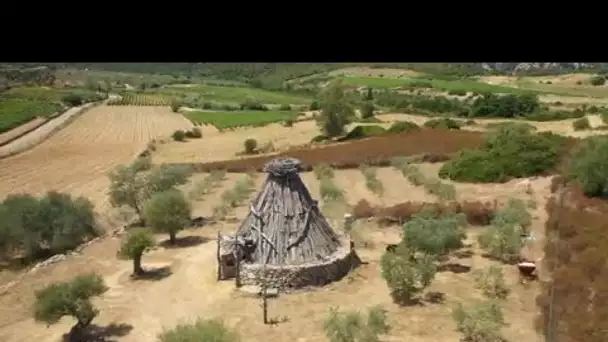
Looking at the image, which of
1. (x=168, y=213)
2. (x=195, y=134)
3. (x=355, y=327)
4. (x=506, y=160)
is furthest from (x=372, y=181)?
(x=195, y=134)

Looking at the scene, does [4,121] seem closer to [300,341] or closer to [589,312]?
[300,341]

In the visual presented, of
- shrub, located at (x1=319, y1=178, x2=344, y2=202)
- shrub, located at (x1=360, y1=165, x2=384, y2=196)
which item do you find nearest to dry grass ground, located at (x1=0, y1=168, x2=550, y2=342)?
shrub, located at (x1=319, y1=178, x2=344, y2=202)

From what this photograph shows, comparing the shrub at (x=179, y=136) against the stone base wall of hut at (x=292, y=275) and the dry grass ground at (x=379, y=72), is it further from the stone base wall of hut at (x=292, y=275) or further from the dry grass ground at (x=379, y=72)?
the dry grass ground at (x=379, y=72)

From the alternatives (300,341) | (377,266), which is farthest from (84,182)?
(300,341)

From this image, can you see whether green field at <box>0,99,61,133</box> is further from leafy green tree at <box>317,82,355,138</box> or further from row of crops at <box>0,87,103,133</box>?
leafy green tree at <box>317,82,355,138</box>

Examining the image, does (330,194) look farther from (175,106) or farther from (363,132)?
(175,106)
